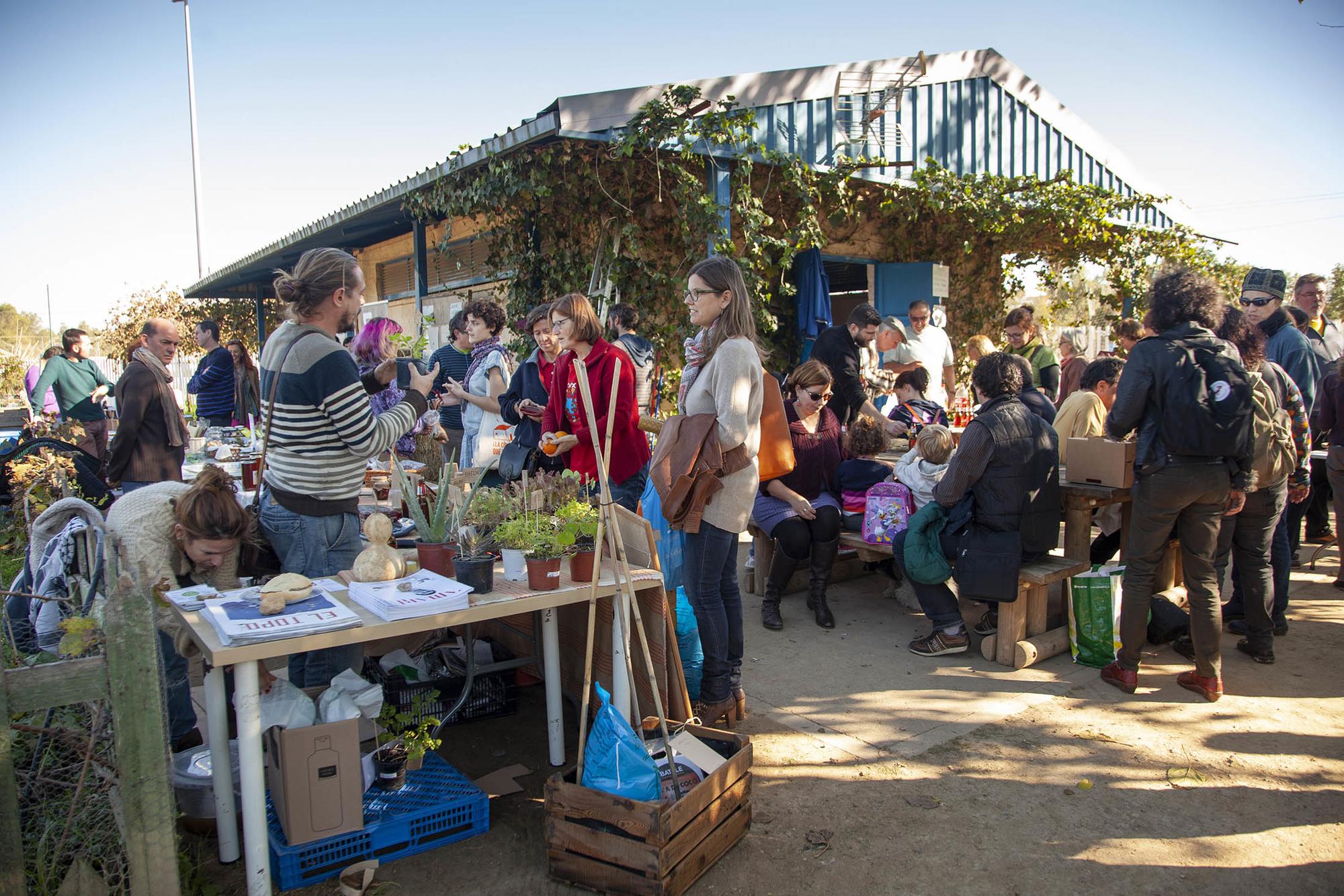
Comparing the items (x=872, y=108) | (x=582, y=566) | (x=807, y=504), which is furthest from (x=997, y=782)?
(x=872, y=108)

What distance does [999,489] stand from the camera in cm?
404

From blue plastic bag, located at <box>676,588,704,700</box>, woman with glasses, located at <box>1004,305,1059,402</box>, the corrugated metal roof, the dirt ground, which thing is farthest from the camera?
the corrugated metal roof

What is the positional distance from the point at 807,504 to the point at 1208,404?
1951mm

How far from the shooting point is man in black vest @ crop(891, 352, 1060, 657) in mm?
4016

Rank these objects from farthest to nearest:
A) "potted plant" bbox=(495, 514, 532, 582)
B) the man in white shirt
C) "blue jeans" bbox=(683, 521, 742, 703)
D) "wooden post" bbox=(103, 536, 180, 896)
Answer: the man in white shirt
"blue jeans" bbox=(683, 521, 742, 703)
"potted plant" bbox=(495, 514, 532, 582)
"wooden post" bbox=(103, 536, 180, 896)

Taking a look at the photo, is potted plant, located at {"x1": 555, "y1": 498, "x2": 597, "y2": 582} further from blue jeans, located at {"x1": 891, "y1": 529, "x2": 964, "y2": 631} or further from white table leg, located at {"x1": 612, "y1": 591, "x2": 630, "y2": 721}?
blue jeans, located at {"x1": 891, "y1": 529, "x2": 964, "y2": 631}

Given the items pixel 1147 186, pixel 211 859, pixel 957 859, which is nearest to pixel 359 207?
pixel 211 859

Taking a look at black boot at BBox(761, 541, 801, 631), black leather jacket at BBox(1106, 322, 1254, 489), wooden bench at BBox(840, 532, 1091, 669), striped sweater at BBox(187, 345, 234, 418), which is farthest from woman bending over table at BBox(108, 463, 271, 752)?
striped sweater at BBox(187, 345, 234, 418)

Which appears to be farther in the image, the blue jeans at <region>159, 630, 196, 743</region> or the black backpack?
the black backpack

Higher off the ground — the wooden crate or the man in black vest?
the man in black vest

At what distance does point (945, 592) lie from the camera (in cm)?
433

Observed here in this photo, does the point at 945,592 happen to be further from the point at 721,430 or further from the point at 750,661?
the point at 721,430

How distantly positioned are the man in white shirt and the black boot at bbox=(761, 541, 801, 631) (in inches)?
109

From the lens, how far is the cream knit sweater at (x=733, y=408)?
3.20m
